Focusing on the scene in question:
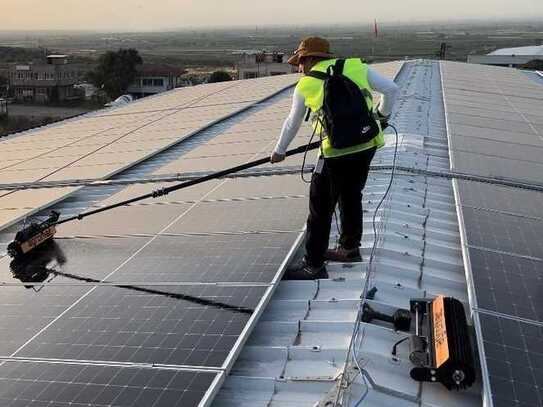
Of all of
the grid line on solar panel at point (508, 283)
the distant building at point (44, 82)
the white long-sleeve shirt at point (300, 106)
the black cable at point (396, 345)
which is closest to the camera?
→ the black cable at point (396, 345)

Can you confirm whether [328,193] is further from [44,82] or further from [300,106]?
[44,82]

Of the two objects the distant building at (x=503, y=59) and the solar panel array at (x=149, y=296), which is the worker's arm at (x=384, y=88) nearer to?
the solar panel array at (x=149, y=296)

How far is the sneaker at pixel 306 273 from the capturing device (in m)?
5.70

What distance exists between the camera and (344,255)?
6.02m

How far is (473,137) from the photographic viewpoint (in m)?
11.9

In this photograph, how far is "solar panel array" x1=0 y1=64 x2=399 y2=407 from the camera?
13.3ft

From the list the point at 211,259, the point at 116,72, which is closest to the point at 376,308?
the point at 211,259

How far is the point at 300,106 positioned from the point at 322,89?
281mm

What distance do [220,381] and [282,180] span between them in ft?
16.9

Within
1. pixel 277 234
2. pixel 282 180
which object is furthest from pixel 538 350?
pixel 282 180

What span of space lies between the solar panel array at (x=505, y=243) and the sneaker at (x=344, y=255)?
1103 millimetres

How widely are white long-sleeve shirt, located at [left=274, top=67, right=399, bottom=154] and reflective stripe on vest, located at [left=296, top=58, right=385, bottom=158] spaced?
0.26 feet

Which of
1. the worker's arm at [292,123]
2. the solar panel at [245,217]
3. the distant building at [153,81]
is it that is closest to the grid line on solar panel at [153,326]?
the worker's arm at [292,123]

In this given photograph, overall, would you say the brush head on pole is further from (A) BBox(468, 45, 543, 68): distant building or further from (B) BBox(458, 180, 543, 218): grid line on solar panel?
(A) BBox(468, 45, 543, 68): distant building
